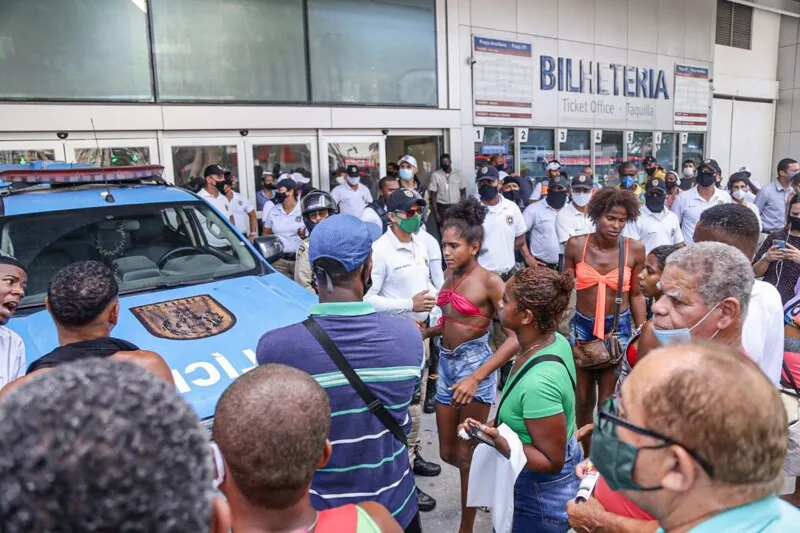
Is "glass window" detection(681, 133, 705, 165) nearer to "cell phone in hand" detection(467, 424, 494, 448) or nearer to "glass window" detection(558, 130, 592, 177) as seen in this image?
"glass window" detection(558, 130, 592, 177)

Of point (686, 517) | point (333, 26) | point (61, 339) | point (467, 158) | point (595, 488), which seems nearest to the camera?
point (686, 517)

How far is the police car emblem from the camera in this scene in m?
3.46

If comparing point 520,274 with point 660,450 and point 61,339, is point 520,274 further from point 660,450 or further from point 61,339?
point 61,339

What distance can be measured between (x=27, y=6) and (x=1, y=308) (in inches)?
255

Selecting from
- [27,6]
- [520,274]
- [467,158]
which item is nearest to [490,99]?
[467,158]

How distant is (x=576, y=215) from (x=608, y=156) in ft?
25.7

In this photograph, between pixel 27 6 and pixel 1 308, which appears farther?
pixel 27 6

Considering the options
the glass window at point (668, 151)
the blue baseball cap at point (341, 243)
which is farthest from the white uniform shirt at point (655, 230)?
the glass window at point (668, 151)

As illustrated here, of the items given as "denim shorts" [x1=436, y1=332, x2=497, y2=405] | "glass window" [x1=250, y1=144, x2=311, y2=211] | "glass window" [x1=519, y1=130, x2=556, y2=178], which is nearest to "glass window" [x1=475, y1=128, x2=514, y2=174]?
"glass window" [x1=519, y1=130, x2=556, y2=178]

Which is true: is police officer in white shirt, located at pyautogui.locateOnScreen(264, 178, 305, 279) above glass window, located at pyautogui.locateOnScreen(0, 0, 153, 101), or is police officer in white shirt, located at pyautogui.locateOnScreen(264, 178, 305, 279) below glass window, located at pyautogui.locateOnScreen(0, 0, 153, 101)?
below

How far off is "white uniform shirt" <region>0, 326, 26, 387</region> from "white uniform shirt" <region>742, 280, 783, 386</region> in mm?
3250

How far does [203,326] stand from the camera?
11.6 ft

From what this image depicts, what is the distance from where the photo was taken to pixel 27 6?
7453 millimetres

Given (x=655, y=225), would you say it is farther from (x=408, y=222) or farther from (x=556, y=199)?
(x=408, y=222)
